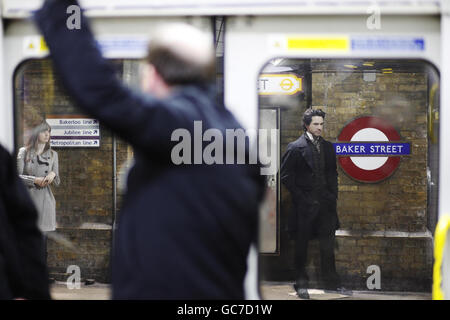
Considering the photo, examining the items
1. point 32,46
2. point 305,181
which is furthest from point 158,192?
point 305,181

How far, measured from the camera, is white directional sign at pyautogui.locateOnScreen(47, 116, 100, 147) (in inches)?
180

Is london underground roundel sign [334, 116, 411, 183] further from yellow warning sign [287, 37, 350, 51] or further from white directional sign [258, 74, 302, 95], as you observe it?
yellow warning sign [287, 37, 350, 51]

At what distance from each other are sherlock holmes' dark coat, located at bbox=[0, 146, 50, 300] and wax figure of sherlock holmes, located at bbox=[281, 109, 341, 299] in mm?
3174

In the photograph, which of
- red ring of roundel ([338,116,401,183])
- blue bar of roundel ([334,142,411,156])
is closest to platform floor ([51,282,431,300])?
red ring of roundel ([338,116,401,183])

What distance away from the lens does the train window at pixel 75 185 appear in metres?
4.12

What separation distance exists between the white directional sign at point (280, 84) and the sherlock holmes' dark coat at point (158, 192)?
3.79 meters

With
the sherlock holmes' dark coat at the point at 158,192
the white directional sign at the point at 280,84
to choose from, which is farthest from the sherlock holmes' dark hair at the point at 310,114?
the sherlock holmes' dark coat at the point at 158,192

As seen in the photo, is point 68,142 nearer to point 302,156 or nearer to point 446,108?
point 302,156

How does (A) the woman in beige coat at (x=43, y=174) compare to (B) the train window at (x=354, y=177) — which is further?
(B) the train window at (x=354, y=177)

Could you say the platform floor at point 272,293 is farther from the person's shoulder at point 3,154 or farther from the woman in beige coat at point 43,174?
the woman in beige coat at point 43,174

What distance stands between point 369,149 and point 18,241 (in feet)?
13.2

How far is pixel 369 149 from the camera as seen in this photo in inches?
213
